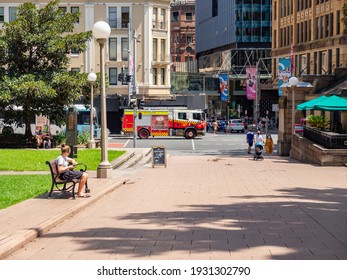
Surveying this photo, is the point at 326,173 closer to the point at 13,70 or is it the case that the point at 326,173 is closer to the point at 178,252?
the point at 178,252

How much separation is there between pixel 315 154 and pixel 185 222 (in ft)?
70.8

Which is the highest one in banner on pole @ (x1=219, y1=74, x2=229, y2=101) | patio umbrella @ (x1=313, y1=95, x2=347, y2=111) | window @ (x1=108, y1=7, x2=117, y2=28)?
window @ (x1=108, y1=7, x2=117, y2=28)

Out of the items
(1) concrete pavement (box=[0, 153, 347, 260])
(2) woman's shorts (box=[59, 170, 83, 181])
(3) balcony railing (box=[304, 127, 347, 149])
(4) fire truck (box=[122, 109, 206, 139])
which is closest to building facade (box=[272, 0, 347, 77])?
(4) fire truck (box=[122, 109, 206, 139])

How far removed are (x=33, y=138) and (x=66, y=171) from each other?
81.5 ft

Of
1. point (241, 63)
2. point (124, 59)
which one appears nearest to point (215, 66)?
point (241, 63)

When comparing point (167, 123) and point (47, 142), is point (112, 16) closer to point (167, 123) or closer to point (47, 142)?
point (167, 123)

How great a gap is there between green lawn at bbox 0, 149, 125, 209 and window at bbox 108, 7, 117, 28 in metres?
39.9

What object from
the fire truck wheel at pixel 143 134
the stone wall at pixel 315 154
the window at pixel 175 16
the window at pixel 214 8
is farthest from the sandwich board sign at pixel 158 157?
the window at pixel 175 16

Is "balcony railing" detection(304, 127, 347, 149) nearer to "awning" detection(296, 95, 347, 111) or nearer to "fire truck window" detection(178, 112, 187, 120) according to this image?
"awning" detection(296, 95, 347, 111)

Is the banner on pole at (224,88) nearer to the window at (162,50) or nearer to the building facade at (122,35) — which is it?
the window at (162,50)

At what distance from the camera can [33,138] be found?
41219 mm

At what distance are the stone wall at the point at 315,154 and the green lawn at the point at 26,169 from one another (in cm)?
953

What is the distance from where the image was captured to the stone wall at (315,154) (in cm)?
3231

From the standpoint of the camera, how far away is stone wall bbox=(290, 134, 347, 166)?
32.3 metres
